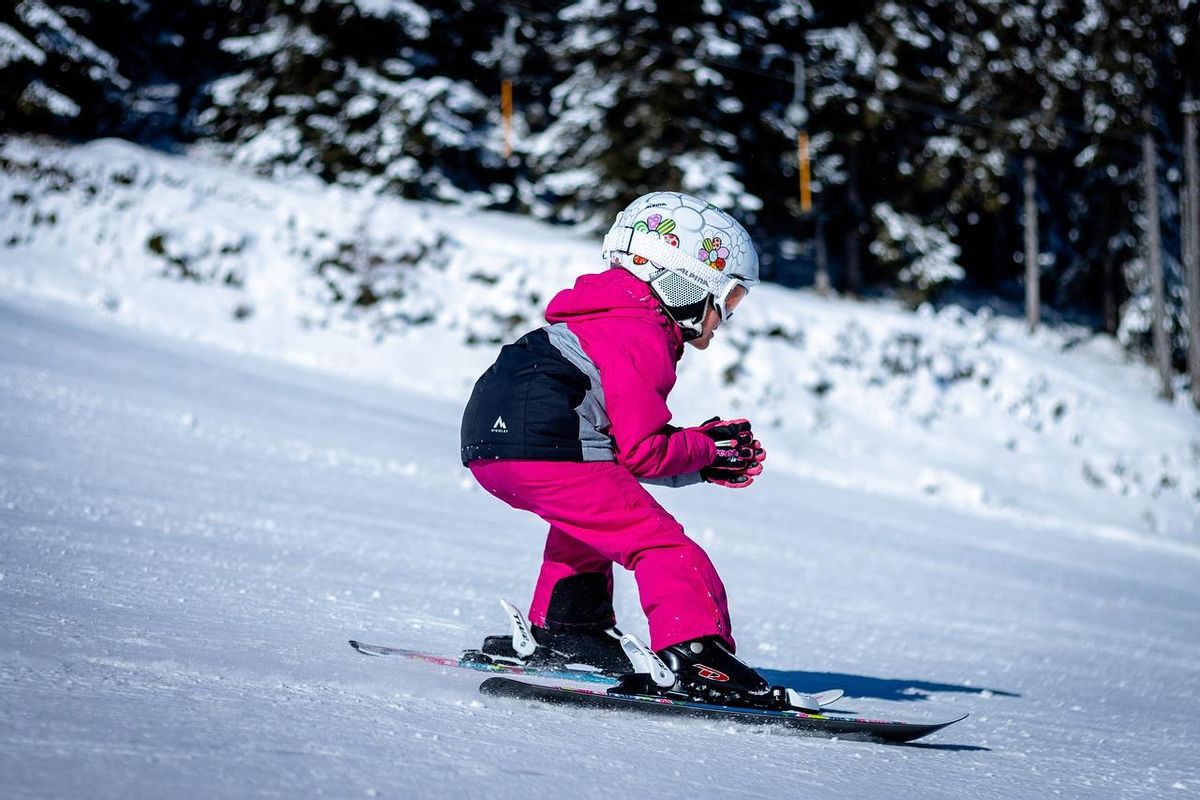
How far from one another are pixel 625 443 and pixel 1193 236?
26.2 meters

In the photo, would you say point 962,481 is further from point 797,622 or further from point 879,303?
point 879,303

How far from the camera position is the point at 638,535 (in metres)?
2.72

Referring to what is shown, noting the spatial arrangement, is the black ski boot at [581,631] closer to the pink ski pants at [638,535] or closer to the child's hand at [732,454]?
the pink ski pants at [638,535]

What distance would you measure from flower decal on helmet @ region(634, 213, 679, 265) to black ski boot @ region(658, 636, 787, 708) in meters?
1.16

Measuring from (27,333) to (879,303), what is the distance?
20.6 metres

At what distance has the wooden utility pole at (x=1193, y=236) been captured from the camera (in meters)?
23.5

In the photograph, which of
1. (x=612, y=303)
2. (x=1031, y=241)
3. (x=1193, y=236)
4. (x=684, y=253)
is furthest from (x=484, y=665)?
(x=1031, y=241)

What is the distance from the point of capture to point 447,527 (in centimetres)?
585

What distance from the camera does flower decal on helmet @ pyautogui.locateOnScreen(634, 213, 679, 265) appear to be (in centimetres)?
306

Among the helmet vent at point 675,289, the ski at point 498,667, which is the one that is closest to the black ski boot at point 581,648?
the ski at point 498,667

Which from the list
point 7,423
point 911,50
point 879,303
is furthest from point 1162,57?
point 7,423

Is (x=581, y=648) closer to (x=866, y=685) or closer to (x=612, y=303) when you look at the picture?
(x=612, y=303)

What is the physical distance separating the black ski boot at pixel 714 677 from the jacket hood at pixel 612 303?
0.88 metres

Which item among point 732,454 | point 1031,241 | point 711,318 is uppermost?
point 1031,241
